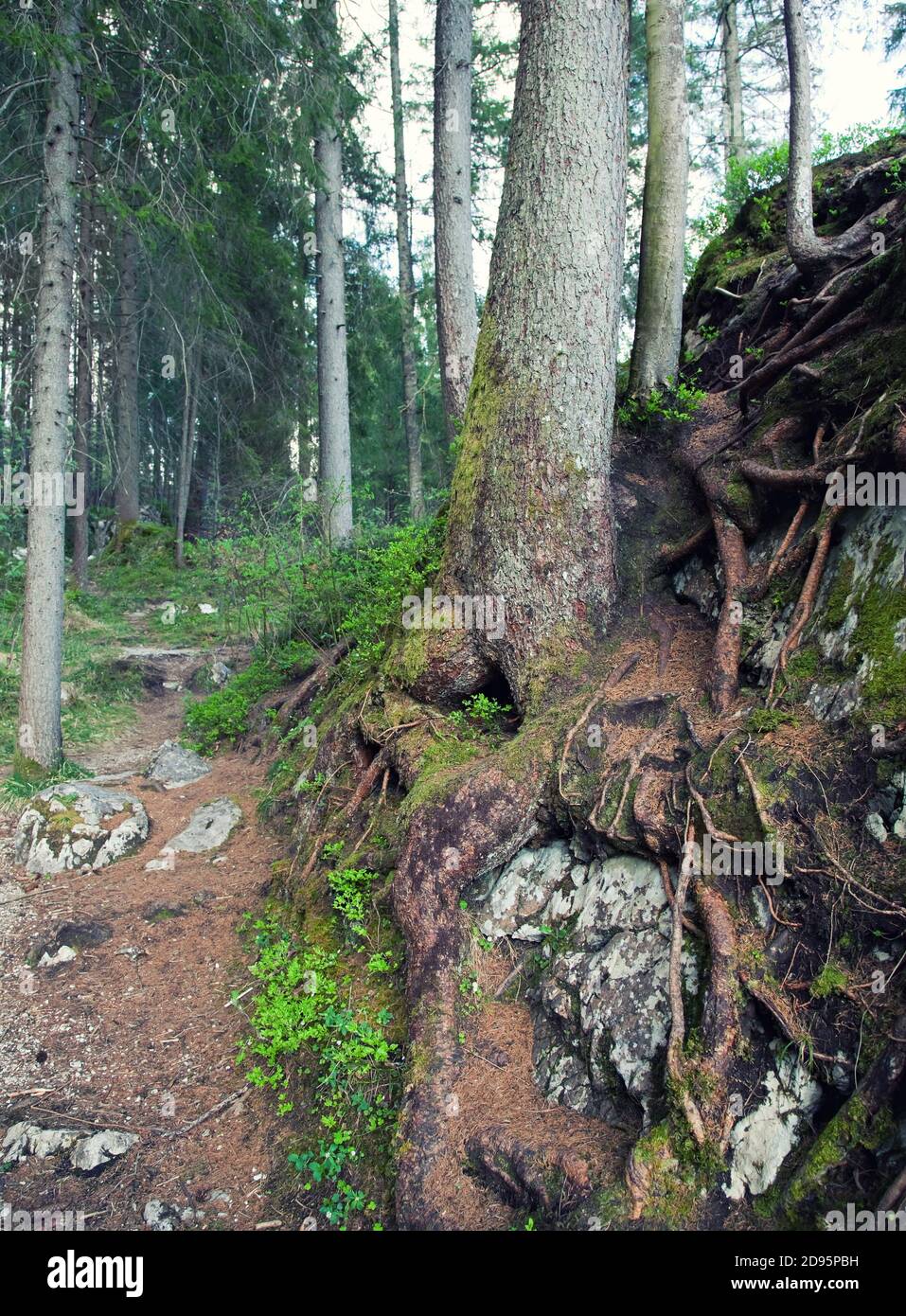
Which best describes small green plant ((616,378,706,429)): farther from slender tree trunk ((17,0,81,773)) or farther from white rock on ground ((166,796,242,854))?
slender tree trunk ((17,0,81,773))

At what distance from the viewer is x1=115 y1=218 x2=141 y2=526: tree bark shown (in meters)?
16.4

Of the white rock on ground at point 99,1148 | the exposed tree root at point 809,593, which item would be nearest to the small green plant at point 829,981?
the exposed tree root at point 809,593

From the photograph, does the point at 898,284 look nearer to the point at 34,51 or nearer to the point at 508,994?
the point at 508,994

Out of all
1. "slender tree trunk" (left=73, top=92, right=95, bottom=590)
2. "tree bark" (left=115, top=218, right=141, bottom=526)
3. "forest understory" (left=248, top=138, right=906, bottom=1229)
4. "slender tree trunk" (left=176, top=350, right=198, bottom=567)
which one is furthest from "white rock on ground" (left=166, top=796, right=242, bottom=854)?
"slender tree trunk" (left=176, top=350, right=198, bottom=567)

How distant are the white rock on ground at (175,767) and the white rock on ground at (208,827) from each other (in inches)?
34.2

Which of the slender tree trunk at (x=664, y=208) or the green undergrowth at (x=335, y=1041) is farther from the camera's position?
the slender tree trunk at (x=664, y=208)

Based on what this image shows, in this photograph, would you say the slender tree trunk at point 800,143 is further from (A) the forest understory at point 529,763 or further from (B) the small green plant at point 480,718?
(B) the small green plant at point 480,718

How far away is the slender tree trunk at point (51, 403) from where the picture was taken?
23.1 ft

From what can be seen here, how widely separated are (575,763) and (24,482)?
6376mm

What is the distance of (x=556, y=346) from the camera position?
4.80 metres

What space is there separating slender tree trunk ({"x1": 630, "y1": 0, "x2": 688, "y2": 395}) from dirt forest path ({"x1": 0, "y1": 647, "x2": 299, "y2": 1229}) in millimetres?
5288

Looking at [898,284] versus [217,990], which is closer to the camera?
[898,284]
